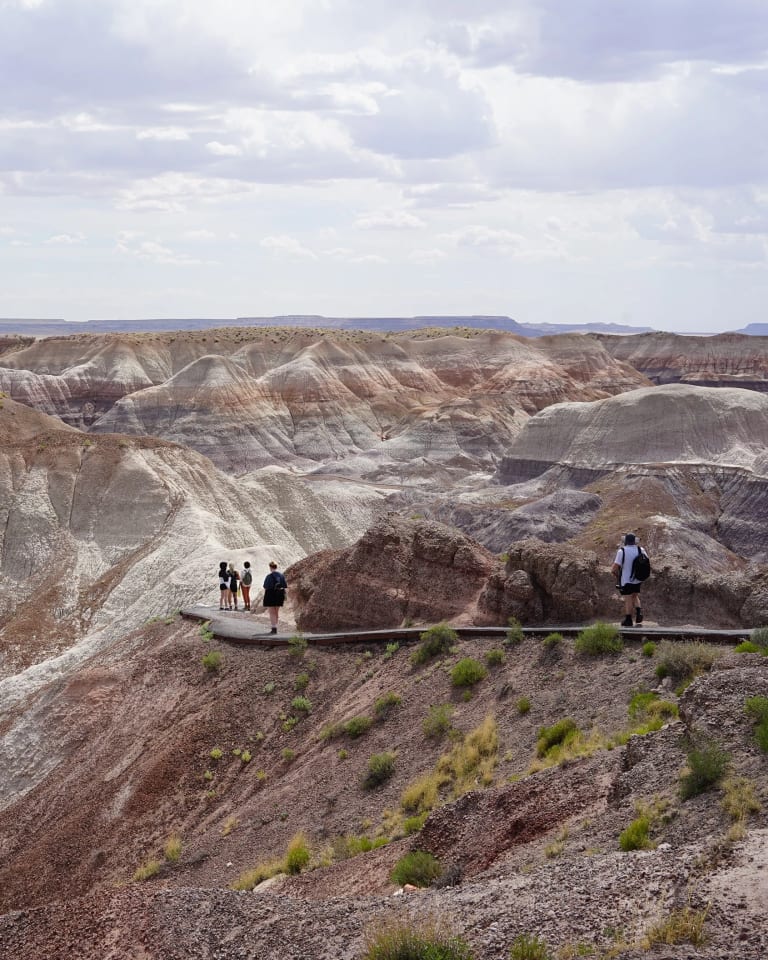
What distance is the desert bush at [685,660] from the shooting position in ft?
43.3

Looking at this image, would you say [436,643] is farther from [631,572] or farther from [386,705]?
[631,572]

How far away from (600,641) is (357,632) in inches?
260

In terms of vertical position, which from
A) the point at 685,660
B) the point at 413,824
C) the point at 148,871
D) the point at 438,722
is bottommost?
the point at 148,871

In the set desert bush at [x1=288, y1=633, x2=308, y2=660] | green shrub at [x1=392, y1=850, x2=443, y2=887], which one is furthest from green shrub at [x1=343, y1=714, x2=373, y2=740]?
green shrub at [x1=392, y1=850, x2=443, y2=887]

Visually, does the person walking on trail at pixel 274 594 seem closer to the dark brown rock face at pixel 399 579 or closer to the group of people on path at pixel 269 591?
the group of people on path at pixel 269 591

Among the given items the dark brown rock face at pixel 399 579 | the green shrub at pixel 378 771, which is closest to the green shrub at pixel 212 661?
the dark brown rock face at pixel 399 579

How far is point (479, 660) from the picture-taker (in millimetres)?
17328

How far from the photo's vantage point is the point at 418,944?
24.8 ft

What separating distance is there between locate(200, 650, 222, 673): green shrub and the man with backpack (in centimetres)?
913

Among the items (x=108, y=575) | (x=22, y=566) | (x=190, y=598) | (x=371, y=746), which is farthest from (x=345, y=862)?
(x=22, y=566)

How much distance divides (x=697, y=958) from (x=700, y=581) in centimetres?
1125

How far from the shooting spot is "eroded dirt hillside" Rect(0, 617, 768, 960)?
8.02 m

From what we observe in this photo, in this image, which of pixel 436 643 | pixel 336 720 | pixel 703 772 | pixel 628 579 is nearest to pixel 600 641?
pixel 628 579

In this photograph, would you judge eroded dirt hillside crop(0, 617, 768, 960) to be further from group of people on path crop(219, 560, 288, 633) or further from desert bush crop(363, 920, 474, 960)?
group of people on path crop(219, 560, 288, 633)
